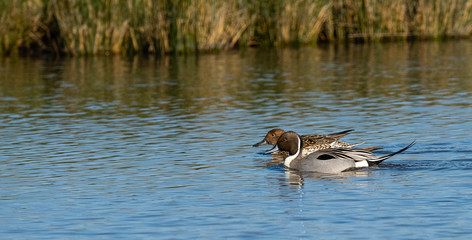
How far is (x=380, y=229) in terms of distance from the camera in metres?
7.16

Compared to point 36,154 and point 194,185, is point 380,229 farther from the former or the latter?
point 36,154

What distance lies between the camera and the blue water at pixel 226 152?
7.60 meters

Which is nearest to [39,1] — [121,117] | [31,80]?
[31,80]

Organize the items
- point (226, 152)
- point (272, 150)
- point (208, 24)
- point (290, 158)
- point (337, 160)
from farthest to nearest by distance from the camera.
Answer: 1. point (208, 24)
2. point (272, 150)
3. point (226, 152)
4. point (290, 158)
5. point (337, 160)

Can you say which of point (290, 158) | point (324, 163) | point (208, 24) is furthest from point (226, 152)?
point (208, 24)

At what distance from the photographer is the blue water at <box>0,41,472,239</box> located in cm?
760

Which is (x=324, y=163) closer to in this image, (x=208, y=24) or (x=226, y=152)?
(x=226, y=152)

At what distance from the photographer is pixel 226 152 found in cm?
1127

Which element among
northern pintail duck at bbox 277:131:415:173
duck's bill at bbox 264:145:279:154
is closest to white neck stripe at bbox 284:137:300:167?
northern pintail duck at bbox 277:131:415:173

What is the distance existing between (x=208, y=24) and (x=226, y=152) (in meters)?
15.8

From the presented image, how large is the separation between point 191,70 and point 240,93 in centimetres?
510

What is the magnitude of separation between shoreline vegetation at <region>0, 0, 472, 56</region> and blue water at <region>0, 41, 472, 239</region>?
3.29 m

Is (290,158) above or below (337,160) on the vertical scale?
below

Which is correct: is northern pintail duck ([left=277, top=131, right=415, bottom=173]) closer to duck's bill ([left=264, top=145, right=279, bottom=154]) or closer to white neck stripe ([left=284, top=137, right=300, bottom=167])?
white neck stripe ([left=284, top=137, right=300, bottom=167])
